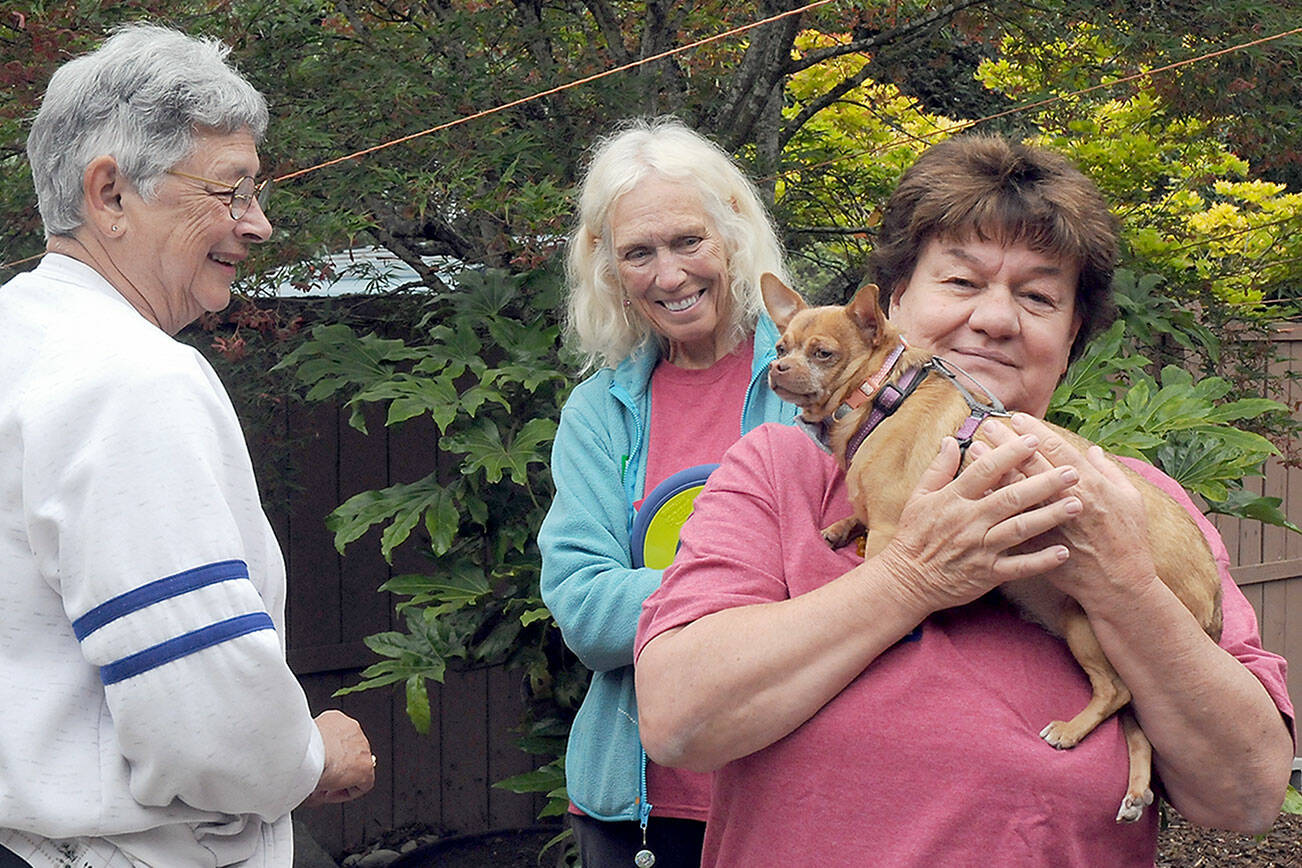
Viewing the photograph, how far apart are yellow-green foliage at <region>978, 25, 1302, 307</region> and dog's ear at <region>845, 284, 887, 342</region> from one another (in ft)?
10.5

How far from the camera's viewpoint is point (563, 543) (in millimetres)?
2691

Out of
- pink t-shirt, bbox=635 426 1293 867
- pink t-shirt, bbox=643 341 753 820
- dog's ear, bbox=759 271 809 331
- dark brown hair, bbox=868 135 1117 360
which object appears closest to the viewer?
pink t-shirt, bbox=635 426 1293 867

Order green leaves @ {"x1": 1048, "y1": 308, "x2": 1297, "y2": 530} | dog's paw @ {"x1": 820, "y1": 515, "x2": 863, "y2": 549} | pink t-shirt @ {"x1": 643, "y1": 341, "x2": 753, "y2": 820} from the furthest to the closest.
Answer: green leaves @ {"x1": 1048, "y1": 308, "x2": 1297, "y2": 530}
pink t-shirt @ {"x1": 643, "y1": 341, "x2": 753, "y2": 820}
dog's paw @ {"x1": 820, "y1": 515, "x2": 863, "y2": 549}

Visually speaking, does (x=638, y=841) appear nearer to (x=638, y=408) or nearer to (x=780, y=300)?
(x=638, y=408)

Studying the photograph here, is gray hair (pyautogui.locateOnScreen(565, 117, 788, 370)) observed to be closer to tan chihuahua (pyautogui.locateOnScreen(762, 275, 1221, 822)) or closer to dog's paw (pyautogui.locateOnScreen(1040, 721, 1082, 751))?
tan chihuahua (pyautogui.locateOnScreen(762, 275, 1221, 822))

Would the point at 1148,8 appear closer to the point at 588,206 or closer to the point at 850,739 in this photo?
the point at 588,206

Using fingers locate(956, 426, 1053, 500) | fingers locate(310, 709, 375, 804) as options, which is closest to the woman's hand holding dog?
fingers locate(956, 426, 1053, 500)

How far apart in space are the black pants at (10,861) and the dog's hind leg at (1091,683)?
1.43 m

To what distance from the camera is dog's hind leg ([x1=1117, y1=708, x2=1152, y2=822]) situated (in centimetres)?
164

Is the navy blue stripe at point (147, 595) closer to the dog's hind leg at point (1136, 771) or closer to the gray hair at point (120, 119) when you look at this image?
the gray hair at point (120, 119)

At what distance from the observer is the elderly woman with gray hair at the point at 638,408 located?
2590 millimetres

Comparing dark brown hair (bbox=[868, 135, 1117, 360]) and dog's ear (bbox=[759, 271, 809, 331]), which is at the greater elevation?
dark brown hair (bbox=[868, 135, 1117, 360])

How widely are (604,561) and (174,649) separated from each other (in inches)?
41.6

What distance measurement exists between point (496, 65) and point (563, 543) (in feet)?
8.60
